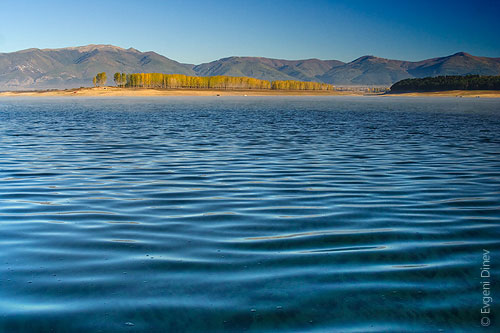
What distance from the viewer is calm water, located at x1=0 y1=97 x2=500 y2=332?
6.60 m

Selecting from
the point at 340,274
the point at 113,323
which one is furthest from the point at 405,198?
the point at 113,323

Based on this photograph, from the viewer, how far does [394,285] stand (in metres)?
7.57

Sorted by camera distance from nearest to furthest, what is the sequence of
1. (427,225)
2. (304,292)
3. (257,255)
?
(304,292) < (257,255) < (427,225)

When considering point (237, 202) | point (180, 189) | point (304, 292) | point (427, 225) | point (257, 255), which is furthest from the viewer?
point (180, 189)

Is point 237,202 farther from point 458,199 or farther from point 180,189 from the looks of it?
point 458,199

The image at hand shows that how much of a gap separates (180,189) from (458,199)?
29.2 feet

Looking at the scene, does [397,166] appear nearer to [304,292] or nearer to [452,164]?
[452,164]

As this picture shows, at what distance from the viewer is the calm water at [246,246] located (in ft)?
21.6

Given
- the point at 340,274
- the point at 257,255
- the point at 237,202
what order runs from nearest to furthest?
the point at 340,274 < the point at 257,255 < the point at 237,202

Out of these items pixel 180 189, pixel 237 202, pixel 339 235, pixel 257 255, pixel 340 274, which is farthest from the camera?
pixel 180 189

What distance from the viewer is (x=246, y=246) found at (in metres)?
9.49

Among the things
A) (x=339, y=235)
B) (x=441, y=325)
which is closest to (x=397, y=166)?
(x=339, y=235)

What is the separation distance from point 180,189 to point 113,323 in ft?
30.4

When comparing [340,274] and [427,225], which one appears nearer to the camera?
[340,274]
